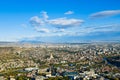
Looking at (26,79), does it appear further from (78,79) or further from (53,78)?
(78,79)

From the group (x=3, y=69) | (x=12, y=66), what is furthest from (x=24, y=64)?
(x=3, y=69)

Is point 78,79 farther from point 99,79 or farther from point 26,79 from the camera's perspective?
point 26,79

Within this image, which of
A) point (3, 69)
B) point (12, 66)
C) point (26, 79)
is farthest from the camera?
point (12, 66)

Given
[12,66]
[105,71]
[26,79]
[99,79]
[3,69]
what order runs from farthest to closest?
1. [12,66]
2. [3,69]
3. [105,71]
4. [26,79]
5. [99,79]

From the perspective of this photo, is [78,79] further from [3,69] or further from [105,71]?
[3,69]

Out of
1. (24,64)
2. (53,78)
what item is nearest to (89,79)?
(53,78)

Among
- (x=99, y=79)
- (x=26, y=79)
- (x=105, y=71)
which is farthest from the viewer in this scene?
(x=105, y=71)

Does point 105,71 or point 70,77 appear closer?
point 70,77

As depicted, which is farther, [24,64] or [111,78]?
[24,64]
